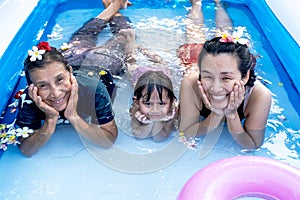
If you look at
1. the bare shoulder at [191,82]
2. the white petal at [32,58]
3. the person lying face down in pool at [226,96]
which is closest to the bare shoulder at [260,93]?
the person lying face down in pool at [226,96]

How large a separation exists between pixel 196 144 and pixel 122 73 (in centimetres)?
96

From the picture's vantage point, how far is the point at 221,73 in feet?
7.84

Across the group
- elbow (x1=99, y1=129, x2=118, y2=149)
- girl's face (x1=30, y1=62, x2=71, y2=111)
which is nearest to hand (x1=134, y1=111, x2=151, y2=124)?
elbow (x1=99, y1=129, x2=118, y2=149)

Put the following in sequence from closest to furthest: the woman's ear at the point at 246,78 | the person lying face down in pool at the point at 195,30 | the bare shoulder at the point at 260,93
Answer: the woman's ear at the point at 246,78 → the bare shoulder at the point at 260,93 → the person lying face down in pool at the point at 195,30

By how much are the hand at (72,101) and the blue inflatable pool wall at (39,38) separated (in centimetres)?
79

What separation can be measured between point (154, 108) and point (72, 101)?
499 millimetres

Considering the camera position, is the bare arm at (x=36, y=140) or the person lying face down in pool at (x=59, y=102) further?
the bare arm at (x=36, y=140)

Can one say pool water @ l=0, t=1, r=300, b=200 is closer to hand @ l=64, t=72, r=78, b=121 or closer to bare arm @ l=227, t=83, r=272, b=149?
bare arm @ l=227, t=83, r=272, b=149

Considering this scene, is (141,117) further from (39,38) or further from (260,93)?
(39,38)

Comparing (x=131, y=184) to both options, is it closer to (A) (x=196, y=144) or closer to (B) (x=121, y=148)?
(B) (x=121, y=148)

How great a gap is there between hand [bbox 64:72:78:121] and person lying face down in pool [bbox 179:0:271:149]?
66cm

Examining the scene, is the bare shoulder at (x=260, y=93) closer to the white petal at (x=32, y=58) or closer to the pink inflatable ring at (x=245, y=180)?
the pink inflatable ring at (x=245, y=180)

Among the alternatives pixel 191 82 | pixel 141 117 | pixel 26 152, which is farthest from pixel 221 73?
pixel 26 152

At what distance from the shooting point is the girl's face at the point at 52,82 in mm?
2445
